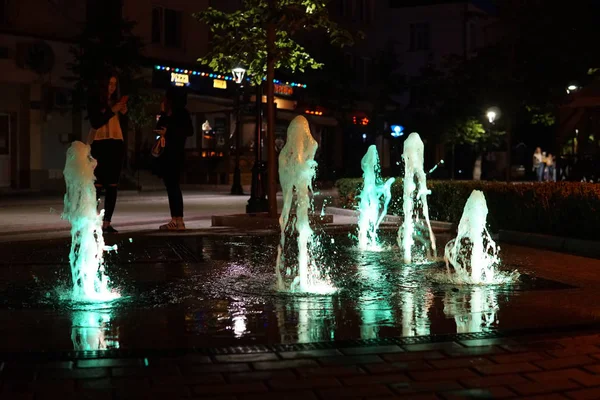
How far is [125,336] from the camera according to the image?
5492 millimetres

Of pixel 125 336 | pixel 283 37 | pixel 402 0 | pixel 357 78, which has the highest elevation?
pixel 402 0

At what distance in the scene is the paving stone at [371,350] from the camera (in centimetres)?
534

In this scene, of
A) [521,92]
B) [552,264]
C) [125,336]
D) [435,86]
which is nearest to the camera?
[125,336]

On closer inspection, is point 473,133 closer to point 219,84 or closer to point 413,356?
point 219,84

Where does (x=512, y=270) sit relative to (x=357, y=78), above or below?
below

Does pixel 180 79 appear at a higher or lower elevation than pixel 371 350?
higher

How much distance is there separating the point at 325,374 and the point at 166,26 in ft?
93.4

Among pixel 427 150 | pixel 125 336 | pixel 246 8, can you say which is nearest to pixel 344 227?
pixel 246 8

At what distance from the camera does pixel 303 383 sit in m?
4.65

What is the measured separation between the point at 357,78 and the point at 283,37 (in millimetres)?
32695

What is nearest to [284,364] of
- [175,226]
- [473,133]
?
[175,226]

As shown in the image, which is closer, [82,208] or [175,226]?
[82,208]

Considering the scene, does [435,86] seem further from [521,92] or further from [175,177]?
[175,177]

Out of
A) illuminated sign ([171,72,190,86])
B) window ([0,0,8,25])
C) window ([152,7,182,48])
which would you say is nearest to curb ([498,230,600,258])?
window ([0,0,8,25])
